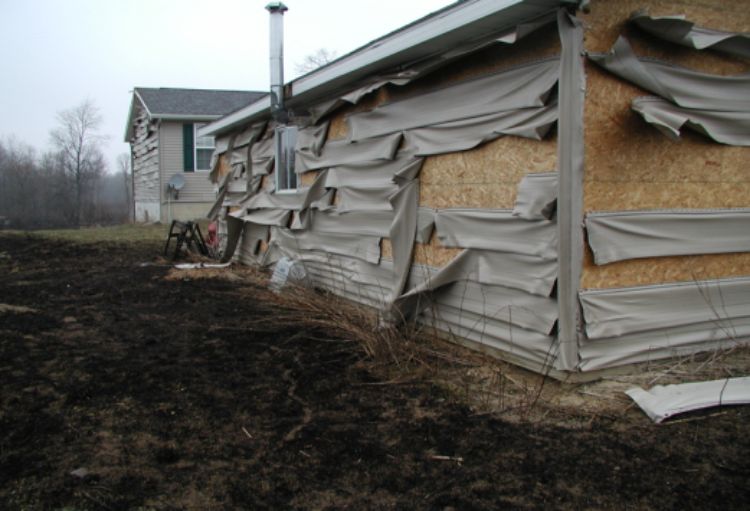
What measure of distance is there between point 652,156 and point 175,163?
17803 millimetres

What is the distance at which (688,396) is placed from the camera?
382 centimetres

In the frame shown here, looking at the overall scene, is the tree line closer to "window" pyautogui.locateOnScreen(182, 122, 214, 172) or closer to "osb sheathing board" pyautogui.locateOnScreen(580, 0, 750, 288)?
"window" pyautogui.locateOnScreen(182, 122, 214, 172)

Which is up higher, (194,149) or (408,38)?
(194,149)

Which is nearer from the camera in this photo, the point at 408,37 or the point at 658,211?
the point at 658,211

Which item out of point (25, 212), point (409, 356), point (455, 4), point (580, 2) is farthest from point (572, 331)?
point (25, 212)

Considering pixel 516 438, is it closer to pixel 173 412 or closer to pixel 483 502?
pixel 483 502

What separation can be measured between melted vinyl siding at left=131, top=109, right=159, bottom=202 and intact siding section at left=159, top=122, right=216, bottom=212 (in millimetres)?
309

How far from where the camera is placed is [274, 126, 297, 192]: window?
9.28m

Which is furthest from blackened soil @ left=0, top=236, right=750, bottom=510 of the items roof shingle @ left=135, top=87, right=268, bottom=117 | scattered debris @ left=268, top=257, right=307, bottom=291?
roof shingle @ left=135, top=87, right=268, bottom=117

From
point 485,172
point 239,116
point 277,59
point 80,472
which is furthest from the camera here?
point 239,116

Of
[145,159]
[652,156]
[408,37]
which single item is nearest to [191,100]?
[145,159]

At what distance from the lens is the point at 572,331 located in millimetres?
4195

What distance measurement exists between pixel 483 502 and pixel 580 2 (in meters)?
3.17

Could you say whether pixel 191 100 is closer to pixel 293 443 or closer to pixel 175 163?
pixel 175 163
